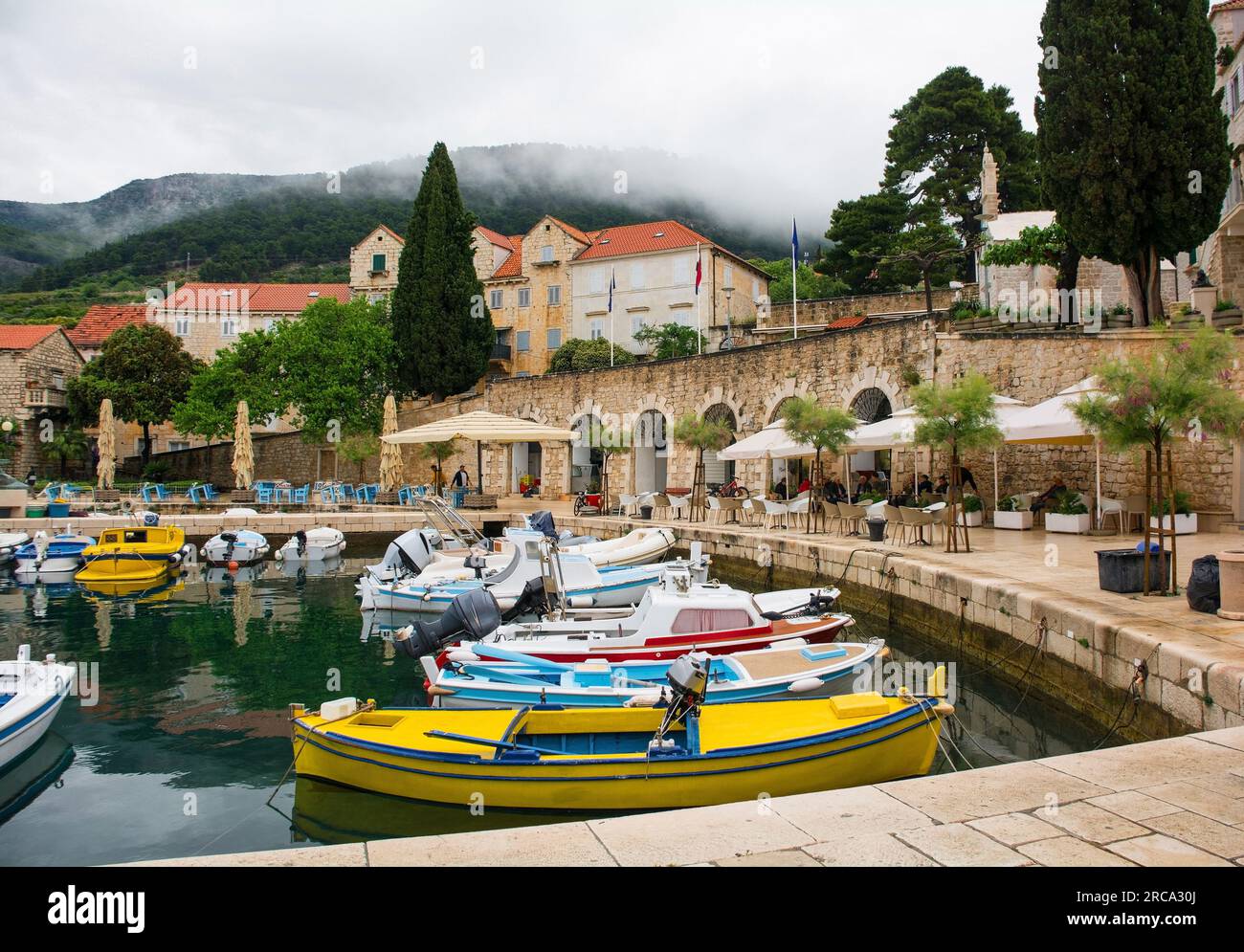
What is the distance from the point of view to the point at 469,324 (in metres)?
37.6

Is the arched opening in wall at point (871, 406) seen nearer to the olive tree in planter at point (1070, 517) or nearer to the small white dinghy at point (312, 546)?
the olive tree in planter at point (1070, 517)

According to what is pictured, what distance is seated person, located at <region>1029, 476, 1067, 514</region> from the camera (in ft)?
53.4

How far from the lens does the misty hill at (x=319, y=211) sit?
7706 cm

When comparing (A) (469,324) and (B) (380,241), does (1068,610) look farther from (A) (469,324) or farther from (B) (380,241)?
(B) (380,241)

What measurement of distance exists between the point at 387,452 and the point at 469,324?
11514mm

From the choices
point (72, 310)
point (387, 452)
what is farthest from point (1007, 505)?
point (72, 310)

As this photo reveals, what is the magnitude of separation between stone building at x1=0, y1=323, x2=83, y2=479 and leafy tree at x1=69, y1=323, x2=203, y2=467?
2.17 metres

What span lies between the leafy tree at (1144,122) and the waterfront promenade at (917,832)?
16.2 meters

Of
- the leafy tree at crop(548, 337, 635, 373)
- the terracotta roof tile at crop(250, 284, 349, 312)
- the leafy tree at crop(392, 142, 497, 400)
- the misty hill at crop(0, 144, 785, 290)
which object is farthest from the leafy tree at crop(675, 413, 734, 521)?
the misty hill at crop(0, 144, 785, 290)

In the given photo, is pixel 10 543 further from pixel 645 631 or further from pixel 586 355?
pixel 586 355

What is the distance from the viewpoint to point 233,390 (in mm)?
35562

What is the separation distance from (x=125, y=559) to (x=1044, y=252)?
74.3 feet
